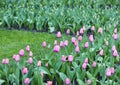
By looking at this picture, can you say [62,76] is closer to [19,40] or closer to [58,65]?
[58,65]

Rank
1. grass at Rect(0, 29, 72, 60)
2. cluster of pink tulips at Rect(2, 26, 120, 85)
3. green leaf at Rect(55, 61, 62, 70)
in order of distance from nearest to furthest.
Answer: cluster of pink tulips at Rect(2, 26, 120, 85) < green leaf at Rect(55, 61, 62, 70) < grass at Rect(0, 29, 72, 60)

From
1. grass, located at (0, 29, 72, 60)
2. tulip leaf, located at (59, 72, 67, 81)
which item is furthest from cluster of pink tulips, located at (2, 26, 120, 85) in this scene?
grass, located at (0, 29, 72, 60)

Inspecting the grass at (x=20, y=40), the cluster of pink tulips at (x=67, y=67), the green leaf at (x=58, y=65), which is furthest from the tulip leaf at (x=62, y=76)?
the grass at (x=20, y=40)

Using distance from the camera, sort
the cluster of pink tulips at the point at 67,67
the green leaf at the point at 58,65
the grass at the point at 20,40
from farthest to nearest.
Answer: the grass at the point at 20,40
the green leaf at the point at 58,65
the cluster of pink tulips at the point at 67,67

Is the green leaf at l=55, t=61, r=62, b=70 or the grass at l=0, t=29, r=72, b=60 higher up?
the green leaf at l=55, t=61, r=62, b=70

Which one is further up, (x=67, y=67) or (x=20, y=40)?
(x=67, y=67)

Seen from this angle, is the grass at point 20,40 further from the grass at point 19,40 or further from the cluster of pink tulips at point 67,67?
the cluster of pink tulips at point 67,67

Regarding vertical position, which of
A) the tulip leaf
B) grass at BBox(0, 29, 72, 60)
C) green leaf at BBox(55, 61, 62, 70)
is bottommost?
grass at BBox(0, 29, 72, 60)

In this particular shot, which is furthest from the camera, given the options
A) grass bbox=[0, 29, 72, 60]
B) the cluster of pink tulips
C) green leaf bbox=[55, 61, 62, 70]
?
grass bbox=[0, 29, 72, 60]

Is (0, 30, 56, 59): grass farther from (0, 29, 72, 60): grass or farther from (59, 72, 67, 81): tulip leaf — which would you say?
(59, 72, 67, 81): tulip leaf

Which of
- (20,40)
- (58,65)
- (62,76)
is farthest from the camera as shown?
(20,40)

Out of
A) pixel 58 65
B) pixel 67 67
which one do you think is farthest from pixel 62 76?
pixel 58 65

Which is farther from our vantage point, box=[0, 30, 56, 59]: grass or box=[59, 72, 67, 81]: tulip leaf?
box=[0, 30, 56, 59]: grass

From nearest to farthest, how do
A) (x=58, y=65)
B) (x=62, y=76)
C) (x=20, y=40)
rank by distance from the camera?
(x=62, y=76) < (x=58, y=65) < (x=20, y=40)
